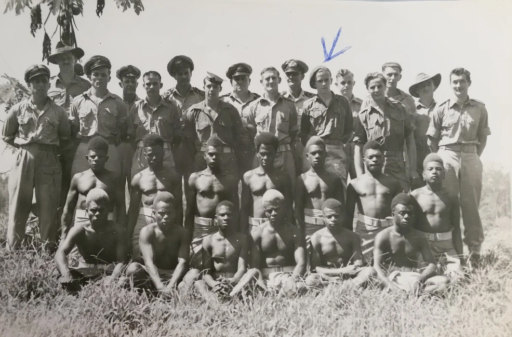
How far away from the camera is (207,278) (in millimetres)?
4039

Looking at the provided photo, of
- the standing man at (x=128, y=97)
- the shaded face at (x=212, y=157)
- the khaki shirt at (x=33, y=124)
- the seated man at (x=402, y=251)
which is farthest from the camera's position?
the standing man at (x=128, y=97)

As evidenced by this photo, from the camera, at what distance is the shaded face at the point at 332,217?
416 centimetres

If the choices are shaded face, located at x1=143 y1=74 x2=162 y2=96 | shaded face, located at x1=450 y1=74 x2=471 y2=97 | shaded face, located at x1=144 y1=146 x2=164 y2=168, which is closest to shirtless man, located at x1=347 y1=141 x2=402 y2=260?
shaded face, located at x1=450 y1=74 x2=471 y2=97

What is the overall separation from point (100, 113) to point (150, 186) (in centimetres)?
69

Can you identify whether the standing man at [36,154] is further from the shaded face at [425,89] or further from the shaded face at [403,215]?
the shaded face at [425,89]

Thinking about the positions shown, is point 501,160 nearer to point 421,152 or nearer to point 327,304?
point 421,152

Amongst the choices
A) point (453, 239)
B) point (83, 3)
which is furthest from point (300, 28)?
point (453, 239)

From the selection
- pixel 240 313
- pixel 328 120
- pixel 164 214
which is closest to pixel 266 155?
pixel 328 120

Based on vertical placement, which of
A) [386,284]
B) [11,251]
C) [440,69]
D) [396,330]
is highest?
[440,69]

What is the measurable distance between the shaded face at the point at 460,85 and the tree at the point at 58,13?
8.07 ft

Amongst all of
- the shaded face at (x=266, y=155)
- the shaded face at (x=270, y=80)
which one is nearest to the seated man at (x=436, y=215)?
the shaded face at (x=266, y=155)

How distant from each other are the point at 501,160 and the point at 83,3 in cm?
334

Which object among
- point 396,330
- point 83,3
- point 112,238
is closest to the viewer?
point 396,330

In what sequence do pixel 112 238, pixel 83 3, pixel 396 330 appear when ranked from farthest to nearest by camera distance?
1. pixel 83 3
2. pixel 112 238
3. pixel 396 330
